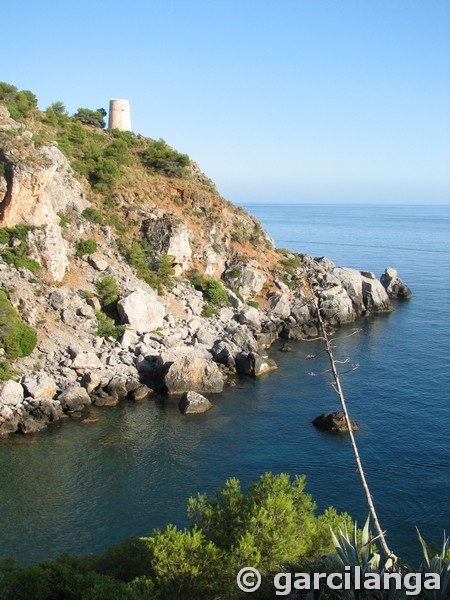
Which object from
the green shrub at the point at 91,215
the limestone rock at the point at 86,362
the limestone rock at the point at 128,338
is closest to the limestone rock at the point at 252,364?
the limestone rock at the point at 128,338

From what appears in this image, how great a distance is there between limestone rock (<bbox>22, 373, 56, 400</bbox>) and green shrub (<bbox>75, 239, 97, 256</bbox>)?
55.0 ft

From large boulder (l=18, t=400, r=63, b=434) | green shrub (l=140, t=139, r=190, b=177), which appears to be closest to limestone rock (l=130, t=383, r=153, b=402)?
large boulder (l=18, t=400, r=63, b=434)

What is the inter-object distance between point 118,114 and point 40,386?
168 ft

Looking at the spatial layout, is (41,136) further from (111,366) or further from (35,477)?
(35,477)

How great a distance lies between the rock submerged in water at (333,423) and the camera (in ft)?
124

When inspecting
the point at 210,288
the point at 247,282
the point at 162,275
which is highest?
the point at 162,275

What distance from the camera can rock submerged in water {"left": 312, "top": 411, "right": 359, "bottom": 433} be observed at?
37.9 metres

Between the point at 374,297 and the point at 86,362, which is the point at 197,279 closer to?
the point at 86,362

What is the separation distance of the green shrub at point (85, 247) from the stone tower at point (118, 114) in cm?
2997

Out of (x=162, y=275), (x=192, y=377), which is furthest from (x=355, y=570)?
(x=162, y=275)

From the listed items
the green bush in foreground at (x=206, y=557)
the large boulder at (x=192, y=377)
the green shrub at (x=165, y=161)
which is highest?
the green shrub at (x=165, y=161)

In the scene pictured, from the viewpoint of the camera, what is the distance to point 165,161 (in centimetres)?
7119

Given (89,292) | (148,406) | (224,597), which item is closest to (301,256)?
(89,292)

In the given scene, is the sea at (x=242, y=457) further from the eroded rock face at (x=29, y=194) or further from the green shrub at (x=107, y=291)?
the eroded rock face at (x=29, y=194)
